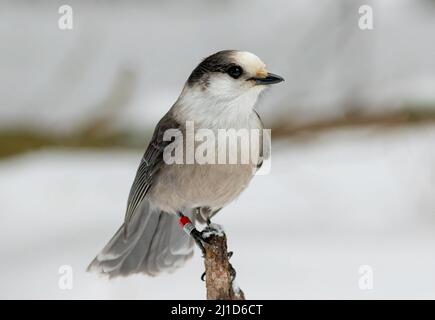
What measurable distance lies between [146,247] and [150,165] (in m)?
0.33

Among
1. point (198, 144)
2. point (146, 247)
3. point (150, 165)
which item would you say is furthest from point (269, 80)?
point (146, 247)

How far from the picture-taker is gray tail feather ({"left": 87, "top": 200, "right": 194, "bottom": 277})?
202 cm

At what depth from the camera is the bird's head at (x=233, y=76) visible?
1.68 meters

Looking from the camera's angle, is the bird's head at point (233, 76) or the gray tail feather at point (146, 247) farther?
the gray tail feather at point (146, 247)

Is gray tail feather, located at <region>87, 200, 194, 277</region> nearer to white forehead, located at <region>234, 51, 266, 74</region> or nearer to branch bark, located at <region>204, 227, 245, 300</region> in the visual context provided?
branch bark, located at <region>204, 227, 245, 300</region>

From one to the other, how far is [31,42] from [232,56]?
2455mm

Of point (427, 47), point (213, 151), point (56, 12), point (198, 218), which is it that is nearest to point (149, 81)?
point (56, 12)

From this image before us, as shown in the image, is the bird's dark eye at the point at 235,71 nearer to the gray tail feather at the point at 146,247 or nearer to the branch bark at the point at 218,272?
the branch bark at the point at 218,272

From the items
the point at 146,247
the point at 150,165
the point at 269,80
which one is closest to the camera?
the point at 269,80

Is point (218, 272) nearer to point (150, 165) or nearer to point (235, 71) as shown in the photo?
point (150, 165)

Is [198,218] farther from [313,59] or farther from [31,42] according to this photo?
[31,42]

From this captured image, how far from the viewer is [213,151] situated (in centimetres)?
169

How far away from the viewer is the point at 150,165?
1.81 meters

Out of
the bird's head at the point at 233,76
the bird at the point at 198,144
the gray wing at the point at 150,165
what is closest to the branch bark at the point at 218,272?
the bird at the point at 198,144
